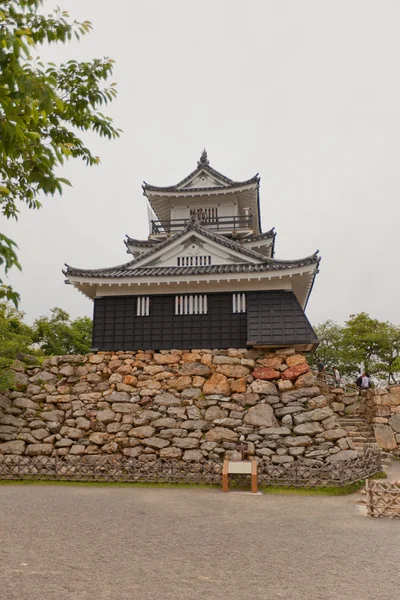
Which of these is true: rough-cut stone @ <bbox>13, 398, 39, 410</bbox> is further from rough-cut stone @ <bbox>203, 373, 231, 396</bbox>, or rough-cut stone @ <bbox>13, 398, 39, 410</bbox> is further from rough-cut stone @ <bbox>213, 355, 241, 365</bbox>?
rough-cut stone @ <bbox>213, 355, 241, 365</bbox>

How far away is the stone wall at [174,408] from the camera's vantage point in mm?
14211

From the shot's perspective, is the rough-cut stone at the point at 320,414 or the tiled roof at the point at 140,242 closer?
the rough-cut stone at the point at 320,414

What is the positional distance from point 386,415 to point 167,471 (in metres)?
11.5

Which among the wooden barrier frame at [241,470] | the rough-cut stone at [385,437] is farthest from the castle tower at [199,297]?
the rough-cut stone at [385,437]

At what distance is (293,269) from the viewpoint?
51.3ft

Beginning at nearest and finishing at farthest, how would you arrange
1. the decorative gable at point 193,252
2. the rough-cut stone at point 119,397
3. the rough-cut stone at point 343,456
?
1. the rough-cut stone at point 343,456
2. the rough-cut stone at point 119,397
3. the decorative gable at point 193,252

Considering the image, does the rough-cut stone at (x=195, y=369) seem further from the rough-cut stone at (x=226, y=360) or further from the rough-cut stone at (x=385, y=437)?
the rough-cut stone at (x=385, y=437)

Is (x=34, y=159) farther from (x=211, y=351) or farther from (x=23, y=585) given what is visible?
(x=211, y=351)

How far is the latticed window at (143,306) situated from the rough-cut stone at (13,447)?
6188 mm

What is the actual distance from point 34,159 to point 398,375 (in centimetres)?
3511

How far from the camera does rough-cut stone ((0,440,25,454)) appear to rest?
14.6 m

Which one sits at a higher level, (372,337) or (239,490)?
(372,337)

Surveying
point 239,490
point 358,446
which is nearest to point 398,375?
Result: point 358,446

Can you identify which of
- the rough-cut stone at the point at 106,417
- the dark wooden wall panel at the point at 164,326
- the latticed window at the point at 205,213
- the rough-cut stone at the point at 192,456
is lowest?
the rough-cut stone at the point at 192,456
